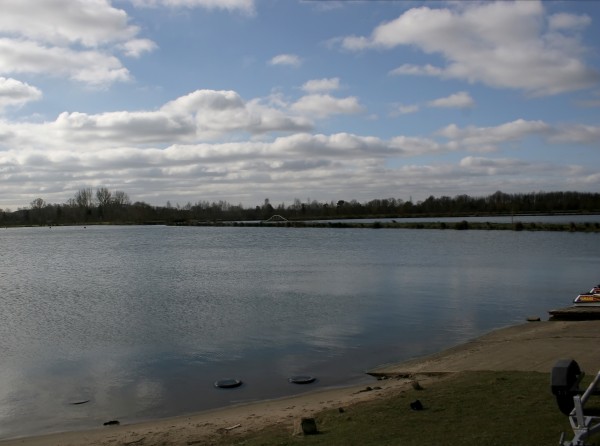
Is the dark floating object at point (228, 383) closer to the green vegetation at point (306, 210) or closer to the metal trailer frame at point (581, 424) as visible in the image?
the metal trailer frame at point (581, 424)

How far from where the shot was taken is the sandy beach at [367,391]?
9203 mm

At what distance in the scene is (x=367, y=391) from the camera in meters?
11.0

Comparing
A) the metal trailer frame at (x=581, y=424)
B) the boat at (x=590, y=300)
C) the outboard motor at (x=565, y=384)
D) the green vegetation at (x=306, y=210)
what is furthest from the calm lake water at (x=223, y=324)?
the green vegetation at (x=306, y=210)

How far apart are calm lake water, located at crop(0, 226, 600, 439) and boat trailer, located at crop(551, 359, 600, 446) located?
7350 millimetres

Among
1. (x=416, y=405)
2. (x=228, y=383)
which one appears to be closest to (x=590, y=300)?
(x=228, y=383)

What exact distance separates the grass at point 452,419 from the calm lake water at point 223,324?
330 cm

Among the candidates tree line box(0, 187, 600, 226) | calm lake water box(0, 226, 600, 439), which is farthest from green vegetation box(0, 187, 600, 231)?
calm lake water box(0, 226, 600, 439)

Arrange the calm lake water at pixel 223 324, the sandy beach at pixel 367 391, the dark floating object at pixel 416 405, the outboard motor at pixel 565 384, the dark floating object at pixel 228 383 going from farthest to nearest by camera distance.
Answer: the dark floating object at pixel 228 383, the calm lake water at pixel 223 324, the sandy beach at pixel 367 391, the dark floating object at pixel 416 405, the outboard motor at pixel 565 384

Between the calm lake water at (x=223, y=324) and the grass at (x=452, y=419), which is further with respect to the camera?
the calm lake water at (x=223, y=324)

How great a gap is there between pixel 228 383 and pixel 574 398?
8.71 meters

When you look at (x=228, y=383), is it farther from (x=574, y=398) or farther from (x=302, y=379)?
(x=574, y=398)

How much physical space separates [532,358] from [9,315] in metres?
19.3

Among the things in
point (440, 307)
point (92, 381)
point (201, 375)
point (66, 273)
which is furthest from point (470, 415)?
point (66, 273)

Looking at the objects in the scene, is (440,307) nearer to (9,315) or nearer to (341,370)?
(341,370)
